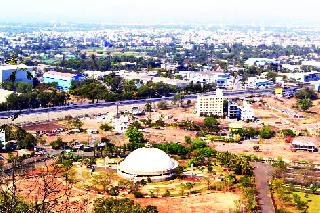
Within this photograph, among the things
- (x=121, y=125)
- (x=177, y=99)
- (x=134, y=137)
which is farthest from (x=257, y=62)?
(x=134, y=137)

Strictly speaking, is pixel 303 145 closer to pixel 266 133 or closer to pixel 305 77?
pixel 266 133

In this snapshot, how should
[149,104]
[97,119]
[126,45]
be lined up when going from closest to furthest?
1. [97,119]
2. [149,104]
3. [126,45]

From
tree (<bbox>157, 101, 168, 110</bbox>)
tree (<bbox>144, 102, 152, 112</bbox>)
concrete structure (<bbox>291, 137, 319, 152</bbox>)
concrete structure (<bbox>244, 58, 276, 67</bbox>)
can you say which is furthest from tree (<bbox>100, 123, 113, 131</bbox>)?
concrete structure (<bbox>244, 58, 276, 67</bbox>)

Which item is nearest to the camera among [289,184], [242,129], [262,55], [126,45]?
[289,184]

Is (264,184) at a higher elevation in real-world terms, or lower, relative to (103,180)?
lower

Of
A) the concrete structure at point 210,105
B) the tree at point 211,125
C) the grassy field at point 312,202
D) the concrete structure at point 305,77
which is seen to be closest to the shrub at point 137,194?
the grassy field at point 312,202

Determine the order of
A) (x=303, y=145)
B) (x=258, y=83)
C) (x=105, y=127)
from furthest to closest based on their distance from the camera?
(x=258, y=83), (x=105, y=127), (x=303, y=145)

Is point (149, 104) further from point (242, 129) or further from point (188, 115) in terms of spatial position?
point (242, 129)

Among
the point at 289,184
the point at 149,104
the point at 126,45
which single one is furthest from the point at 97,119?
the point at 126,45
